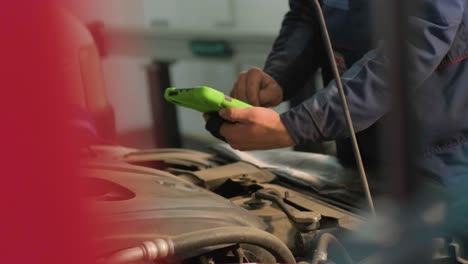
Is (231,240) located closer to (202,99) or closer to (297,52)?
(202,99)

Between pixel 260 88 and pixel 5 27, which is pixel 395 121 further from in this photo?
pixel 260 88

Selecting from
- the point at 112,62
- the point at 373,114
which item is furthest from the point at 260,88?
the point at 112,62

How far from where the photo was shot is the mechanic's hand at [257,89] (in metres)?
1.54

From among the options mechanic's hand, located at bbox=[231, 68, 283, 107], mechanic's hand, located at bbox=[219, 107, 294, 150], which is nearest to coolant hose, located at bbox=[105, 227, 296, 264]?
mechanic's hand, located at bbox=[219, 107, 294, 150]

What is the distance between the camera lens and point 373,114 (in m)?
1.27

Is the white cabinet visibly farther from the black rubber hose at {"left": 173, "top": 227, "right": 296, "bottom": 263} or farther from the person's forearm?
the black rubber hose at {"left": 173, "top": 227, "right": 296, "bottom": 263}

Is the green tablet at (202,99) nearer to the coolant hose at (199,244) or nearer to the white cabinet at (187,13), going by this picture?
the coolant hose at (199,244)

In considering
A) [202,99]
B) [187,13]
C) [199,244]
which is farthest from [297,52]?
[187,13]

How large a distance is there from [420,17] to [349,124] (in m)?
0.21

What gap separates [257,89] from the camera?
156cm

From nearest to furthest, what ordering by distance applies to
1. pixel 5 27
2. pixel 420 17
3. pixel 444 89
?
1. pixel 5 27
2. pixel 420 17
3. pixel 444 89

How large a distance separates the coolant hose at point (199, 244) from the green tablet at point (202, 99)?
231 mm

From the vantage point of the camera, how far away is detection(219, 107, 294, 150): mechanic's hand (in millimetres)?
1223

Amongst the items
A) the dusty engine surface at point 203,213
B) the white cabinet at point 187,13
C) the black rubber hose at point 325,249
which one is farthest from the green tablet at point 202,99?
the white cabinet at point 187,13
